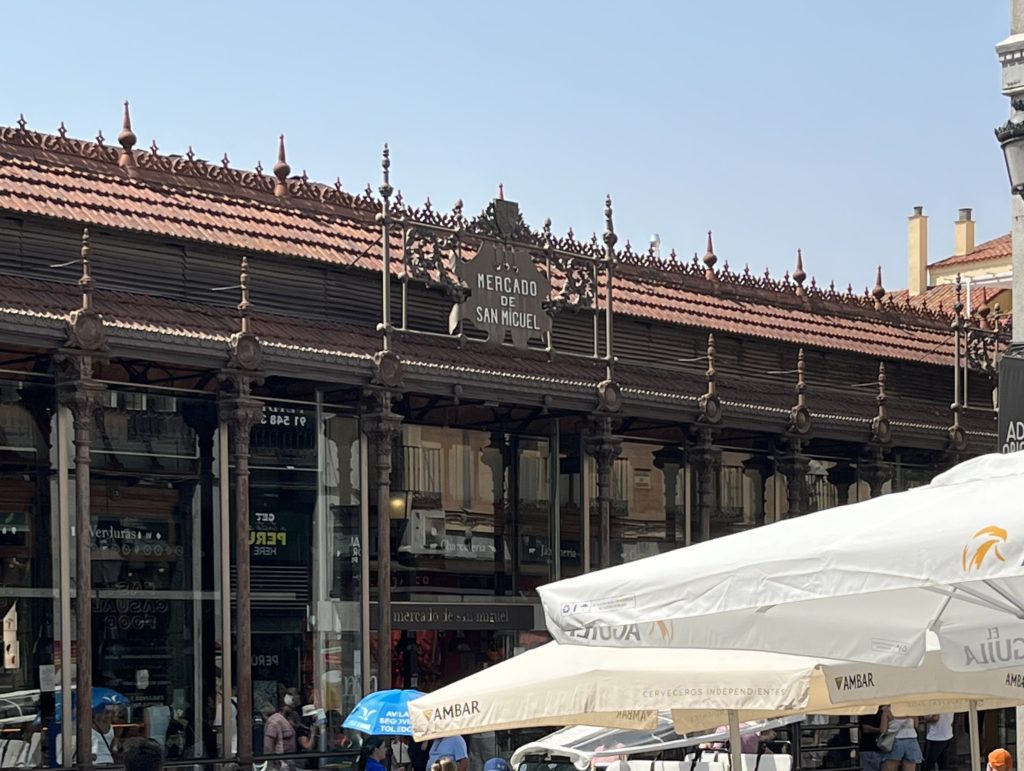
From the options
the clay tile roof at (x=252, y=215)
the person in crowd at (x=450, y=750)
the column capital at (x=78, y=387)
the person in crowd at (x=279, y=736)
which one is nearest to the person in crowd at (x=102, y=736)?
the person in crowd at (x=279, y=736)

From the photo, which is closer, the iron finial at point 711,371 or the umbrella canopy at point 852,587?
the umbrella canopy at point 852,587

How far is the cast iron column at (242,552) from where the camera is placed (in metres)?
20.0

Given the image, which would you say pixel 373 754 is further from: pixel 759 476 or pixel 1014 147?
pixel 759 476

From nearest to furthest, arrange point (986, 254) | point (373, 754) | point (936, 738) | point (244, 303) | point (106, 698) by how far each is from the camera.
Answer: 1. point (373, 754)
2. point (106, 698)
3. point (244, 303)
4. point (936, 738)
5. point (986, 254)

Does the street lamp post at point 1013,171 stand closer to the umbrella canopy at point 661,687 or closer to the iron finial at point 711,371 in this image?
the umbrella canopy at point 661,687

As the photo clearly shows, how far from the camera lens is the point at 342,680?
2181 centimetres

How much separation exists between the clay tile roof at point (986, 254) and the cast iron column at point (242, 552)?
117ft

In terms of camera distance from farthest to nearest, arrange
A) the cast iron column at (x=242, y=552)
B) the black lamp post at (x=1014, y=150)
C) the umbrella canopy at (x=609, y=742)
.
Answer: the cast iron column at (x=242, y=552) < the umbrella canopy at (x=609, y=742) < the black lamp post at (x=1014, y=150)

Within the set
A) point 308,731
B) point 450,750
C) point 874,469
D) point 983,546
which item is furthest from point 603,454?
point 983,546

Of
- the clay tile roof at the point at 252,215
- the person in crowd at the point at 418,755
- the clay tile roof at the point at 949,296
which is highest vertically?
the clay tile roof at the point at 949,296

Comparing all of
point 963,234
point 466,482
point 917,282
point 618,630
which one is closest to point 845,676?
point 618,630

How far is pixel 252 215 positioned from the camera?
74.1 feet

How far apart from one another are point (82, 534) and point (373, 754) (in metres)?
3.59

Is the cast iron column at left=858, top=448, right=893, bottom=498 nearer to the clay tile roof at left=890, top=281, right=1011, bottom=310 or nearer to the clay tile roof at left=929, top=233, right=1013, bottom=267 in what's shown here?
the clay tile roof at left=890, top=281, right=1011, bottom=310
